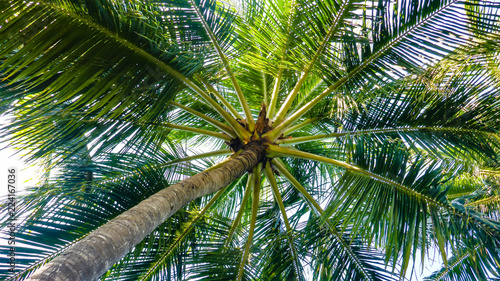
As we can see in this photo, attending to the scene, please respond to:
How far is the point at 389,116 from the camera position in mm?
3330

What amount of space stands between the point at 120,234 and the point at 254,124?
2285 mm

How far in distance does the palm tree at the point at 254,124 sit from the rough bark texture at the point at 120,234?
0.03 m

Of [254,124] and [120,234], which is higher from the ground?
[254,124]

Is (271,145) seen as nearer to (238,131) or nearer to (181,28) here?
(238,131)

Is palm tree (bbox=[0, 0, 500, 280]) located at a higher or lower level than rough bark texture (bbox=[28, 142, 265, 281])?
higher

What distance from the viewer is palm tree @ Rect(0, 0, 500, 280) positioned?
261cm

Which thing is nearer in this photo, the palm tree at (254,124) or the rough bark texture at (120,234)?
the rough bark texture at (120,234)

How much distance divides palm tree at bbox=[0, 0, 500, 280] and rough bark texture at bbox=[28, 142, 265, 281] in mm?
27

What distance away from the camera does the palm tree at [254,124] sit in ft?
8.55

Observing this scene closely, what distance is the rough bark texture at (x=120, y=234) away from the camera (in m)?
1.36

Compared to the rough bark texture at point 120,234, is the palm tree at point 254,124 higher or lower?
higher

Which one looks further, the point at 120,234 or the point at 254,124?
the point at 254,124

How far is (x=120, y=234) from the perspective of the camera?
1.74 metres

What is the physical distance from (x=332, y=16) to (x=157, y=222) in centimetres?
217
